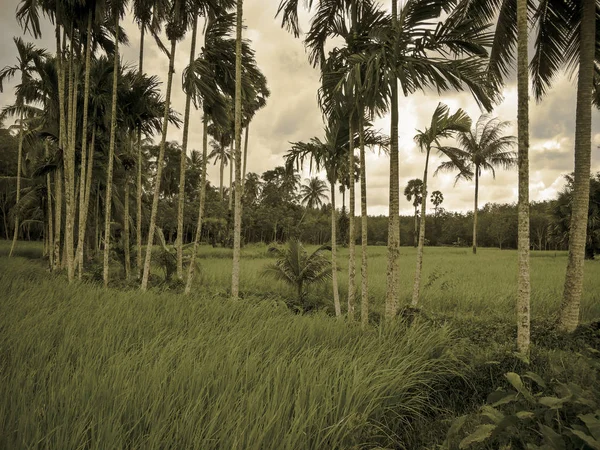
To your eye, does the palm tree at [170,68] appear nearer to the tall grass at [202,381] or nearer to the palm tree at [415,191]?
the tall grass at [202,381]

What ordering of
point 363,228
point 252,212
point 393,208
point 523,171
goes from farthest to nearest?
point 252,212
point 363,228
point 393,208
point 523,171

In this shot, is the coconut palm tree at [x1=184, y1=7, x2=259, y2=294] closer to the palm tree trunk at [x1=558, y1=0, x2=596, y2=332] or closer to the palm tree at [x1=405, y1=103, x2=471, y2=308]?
the palm tree at [x1=405, y1=103, x2=471, y2=308]

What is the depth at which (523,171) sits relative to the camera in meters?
4.12

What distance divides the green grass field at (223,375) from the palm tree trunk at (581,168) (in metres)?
0.83

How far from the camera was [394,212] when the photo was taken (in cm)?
548

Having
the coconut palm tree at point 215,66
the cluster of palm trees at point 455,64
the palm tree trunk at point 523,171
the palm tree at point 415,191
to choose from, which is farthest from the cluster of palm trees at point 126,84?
the palm tree at point 415,191

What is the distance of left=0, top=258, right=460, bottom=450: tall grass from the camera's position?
1.94m

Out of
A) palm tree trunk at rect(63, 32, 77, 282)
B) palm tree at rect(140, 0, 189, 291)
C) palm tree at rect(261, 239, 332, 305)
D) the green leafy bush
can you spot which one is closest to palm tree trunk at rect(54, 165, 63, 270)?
palm tree trunk at rect(63, 32, 77, 282)

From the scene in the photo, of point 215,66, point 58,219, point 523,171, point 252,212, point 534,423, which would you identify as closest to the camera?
point 534,423

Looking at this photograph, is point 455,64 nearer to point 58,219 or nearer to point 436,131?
point 436,131

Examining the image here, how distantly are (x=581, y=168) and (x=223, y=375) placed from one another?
6757 mm

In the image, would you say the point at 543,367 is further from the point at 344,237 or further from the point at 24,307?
the point at 344,237

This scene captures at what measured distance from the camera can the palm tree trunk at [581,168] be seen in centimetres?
545

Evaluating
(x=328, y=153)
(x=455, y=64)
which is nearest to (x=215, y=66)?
(x=328, y=153)
